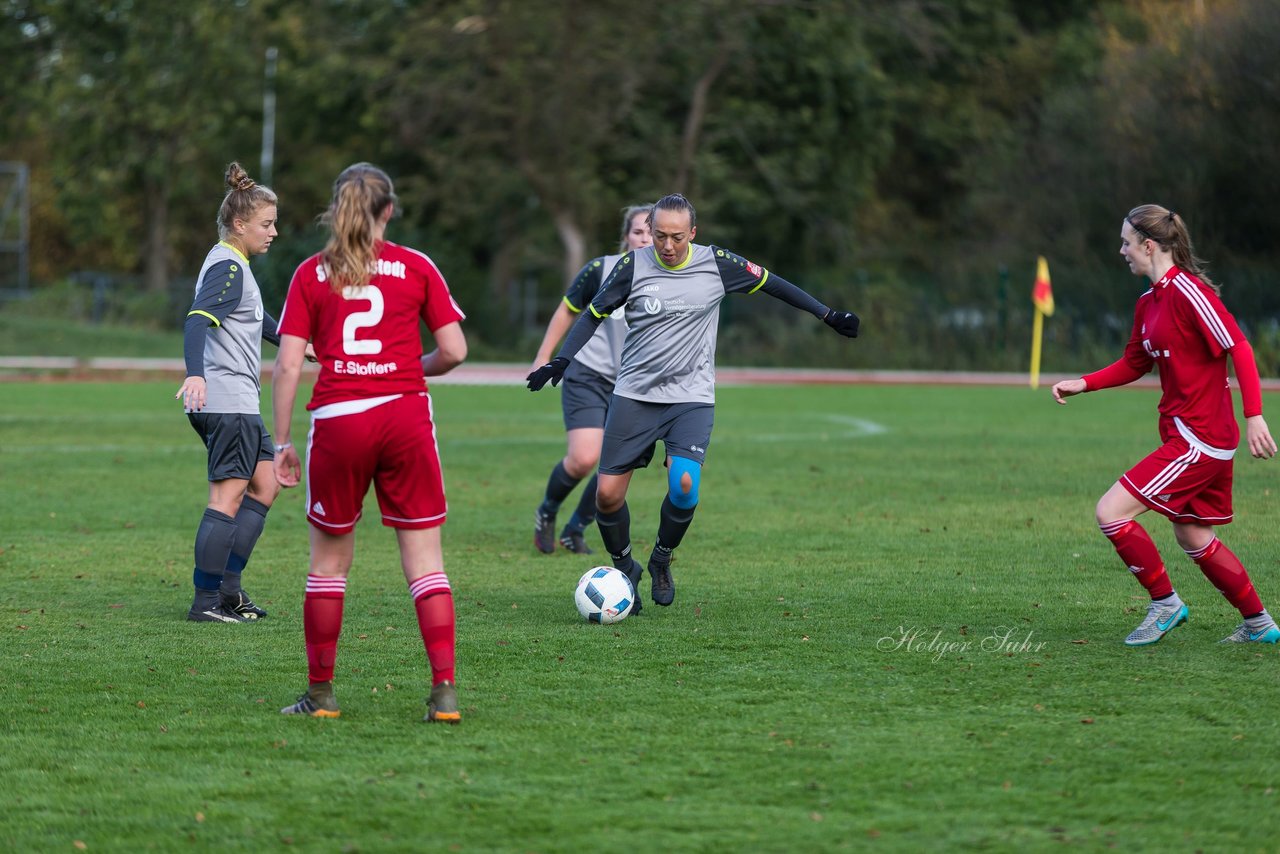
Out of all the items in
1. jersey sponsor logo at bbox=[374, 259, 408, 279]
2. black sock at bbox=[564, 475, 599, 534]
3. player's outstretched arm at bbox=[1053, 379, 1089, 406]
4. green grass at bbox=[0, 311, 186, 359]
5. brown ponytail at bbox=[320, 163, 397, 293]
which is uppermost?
brown ponytail at bbox=[320, 163, 397, 293]

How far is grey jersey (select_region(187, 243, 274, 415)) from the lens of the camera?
7.25 m

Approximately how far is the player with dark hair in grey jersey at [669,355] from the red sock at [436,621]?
7.62 ft

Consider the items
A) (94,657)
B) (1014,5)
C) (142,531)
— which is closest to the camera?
(94,657)

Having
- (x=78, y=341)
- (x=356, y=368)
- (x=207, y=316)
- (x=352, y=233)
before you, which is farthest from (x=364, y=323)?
(x=78, y=341)

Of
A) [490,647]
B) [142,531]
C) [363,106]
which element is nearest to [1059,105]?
[363,106]

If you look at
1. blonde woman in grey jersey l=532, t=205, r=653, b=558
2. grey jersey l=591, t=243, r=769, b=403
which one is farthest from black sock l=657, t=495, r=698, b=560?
blonde woman in grey jersey l=532, t=205, r=653, b=558

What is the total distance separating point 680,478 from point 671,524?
0.88ft

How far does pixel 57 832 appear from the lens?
4363 millimetres

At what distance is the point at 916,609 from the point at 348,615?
272 cm

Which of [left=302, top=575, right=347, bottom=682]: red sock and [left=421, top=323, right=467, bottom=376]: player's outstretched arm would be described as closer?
[left=421, top=323, right=467, bottom=376]: player's outstretched arm

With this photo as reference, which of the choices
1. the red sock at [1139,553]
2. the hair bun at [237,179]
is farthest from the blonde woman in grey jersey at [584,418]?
the red sock at [1139,553]

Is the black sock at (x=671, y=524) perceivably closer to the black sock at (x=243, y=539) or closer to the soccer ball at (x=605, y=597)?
the soccer ball at (x=605, y=597)

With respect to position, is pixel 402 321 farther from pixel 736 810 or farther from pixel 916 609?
pixel 916 609

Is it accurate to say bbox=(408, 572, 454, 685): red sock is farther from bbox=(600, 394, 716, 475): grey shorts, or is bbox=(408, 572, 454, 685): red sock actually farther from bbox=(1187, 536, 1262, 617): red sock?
bbox=(1187, 536, 1262, 617): red sock
